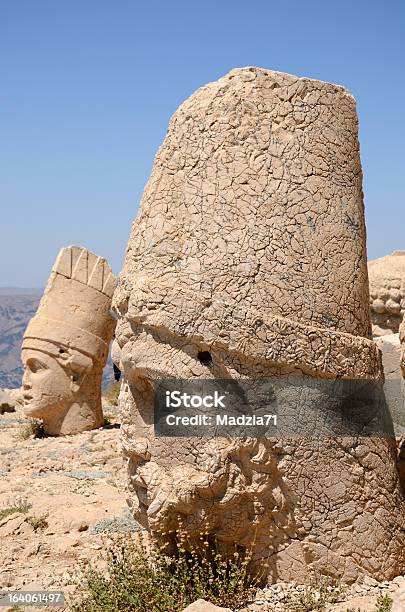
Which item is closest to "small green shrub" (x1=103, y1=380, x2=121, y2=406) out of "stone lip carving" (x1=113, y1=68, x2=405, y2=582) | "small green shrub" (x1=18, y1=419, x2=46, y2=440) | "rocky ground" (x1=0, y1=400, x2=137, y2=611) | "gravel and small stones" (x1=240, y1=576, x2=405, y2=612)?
"small green shrub" (x1=18, y1=419, x2=46, y2=440)

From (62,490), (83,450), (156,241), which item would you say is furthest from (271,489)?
(83,450)

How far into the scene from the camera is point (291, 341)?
147 inches

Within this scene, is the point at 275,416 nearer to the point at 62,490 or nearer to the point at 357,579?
the point at 357,579

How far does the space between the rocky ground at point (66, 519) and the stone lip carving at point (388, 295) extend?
4422mm

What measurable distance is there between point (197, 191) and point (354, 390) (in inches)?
54.6

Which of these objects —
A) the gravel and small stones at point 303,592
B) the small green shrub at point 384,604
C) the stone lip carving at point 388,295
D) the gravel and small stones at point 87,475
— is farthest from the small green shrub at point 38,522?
the stone lip carving at point 388,295

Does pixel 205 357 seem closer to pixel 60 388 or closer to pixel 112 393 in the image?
pixel 60 388

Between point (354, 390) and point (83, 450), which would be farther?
point (83, 450)

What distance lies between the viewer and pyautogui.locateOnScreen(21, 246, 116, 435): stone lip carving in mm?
9750

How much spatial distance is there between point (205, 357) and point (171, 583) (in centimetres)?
124

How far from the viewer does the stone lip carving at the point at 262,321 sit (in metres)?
3.74

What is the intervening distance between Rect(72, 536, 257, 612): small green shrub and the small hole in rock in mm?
945

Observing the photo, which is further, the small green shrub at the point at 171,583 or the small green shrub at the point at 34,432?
the small green shrub at the point at 34,432

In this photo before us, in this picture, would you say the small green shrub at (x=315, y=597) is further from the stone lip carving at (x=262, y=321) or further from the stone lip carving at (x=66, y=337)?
the stone lip carving at (x=66, y=337)
